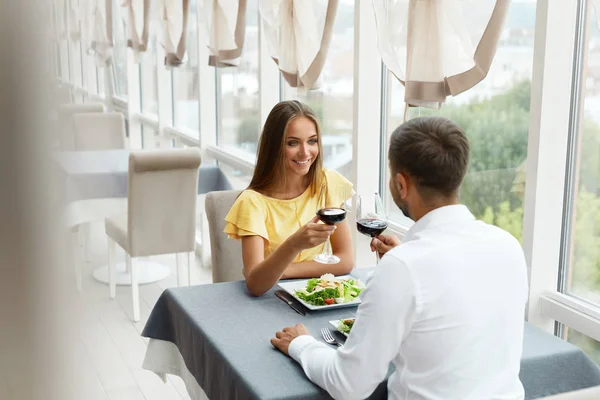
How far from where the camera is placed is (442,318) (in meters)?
1.26

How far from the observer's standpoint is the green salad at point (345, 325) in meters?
1.63

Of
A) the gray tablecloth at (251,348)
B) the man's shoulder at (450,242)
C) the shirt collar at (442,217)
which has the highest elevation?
the shirt collar at (442,217)

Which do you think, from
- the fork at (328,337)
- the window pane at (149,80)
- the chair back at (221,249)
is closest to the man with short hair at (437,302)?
the fork at (328,337)

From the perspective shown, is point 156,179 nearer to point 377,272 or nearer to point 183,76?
point 183,76

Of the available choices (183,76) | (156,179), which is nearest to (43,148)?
(156,179)

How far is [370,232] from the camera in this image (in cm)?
185

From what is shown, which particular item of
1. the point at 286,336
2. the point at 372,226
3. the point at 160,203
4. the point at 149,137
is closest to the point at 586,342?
the point at 372,226

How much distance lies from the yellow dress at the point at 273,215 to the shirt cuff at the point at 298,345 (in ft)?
2.18

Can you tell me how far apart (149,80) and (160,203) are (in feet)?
8.75

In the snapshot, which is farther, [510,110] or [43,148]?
[510,110]

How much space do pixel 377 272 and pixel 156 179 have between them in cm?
248

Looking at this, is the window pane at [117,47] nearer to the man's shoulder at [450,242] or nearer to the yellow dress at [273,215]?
the man's shoulder at [450,242]

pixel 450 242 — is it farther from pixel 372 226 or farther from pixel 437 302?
pixel 372 226

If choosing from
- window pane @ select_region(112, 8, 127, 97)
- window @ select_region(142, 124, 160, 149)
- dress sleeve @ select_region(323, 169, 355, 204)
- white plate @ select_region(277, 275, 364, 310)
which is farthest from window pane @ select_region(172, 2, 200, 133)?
window pane @ select_region(112, 8, 127, 97)
